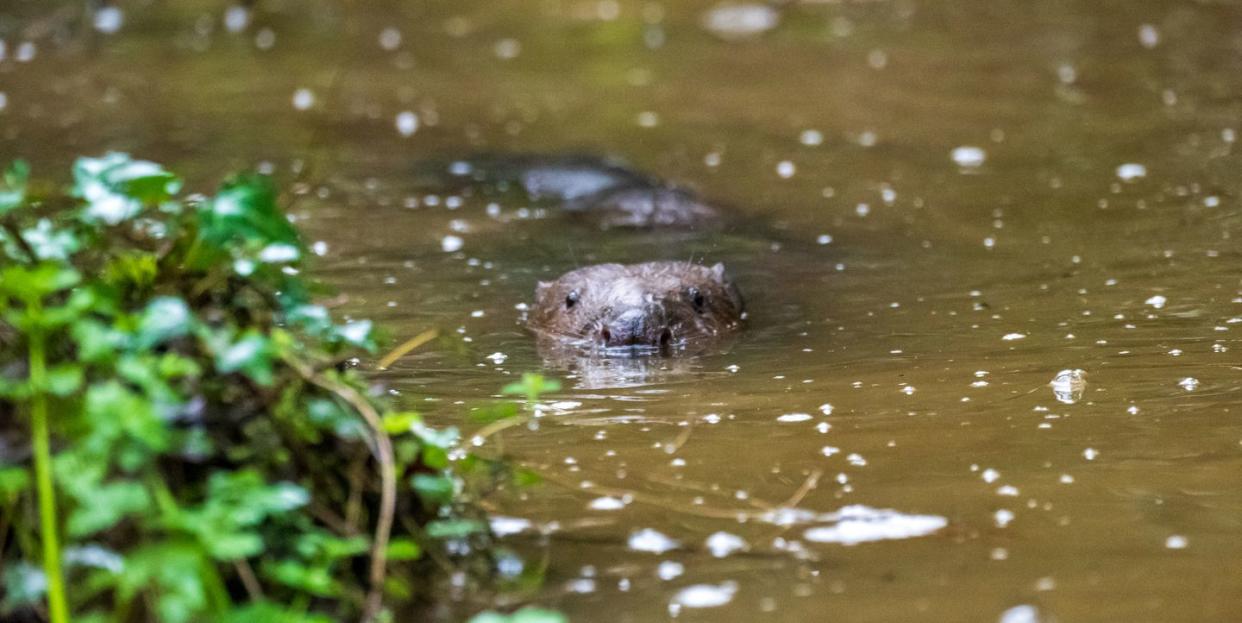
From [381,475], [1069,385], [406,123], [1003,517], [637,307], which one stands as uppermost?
[406,123]

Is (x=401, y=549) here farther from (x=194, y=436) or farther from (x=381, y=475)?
(x=194, y=436)

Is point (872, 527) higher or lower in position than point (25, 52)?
lower

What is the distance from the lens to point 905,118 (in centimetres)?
1204

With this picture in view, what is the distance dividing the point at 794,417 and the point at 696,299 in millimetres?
1876

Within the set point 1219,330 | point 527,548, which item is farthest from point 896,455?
point 1219,330

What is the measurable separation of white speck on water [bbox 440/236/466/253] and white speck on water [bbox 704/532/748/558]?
478 centimetres

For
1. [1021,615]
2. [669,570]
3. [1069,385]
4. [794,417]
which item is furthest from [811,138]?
[1021,615]

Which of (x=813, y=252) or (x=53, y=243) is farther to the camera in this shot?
→ (x=813, y=252)

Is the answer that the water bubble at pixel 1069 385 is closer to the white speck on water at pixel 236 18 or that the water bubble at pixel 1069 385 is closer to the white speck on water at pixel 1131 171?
the white speck on water at pixel 1131 171

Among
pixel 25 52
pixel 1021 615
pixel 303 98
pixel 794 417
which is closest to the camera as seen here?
pixel 1021 615

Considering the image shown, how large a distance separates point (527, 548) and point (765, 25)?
13.3 m

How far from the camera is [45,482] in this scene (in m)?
3.10

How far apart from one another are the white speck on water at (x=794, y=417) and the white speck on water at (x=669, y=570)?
1.36m

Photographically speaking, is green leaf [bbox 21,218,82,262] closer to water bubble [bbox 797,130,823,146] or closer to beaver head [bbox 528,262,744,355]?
beaver head [bbox 528,262,744,355]
